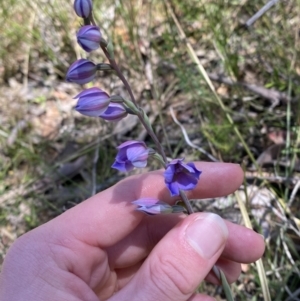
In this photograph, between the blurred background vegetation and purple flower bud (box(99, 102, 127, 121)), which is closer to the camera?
purple flower bud (box(99, 102, 127, 121))

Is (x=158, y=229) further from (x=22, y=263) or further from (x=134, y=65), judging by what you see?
(x=134, y=65)

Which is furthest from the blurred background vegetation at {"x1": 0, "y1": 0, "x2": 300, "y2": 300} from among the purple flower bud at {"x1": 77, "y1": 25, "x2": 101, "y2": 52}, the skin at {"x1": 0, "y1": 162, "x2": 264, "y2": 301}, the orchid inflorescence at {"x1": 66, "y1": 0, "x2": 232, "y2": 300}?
the purple flower bud at {"x1": 77, "y1": 25, "x2": 101, "y2": 52}

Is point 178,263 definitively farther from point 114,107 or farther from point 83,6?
point 83,6

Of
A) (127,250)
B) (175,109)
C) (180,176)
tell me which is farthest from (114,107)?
(175,109)

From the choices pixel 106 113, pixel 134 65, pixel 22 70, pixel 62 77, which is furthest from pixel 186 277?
pixel 22 70

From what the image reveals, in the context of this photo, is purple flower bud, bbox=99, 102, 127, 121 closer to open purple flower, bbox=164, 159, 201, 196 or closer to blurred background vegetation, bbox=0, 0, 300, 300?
open purple flower, bbox=164, 159, 201, 196

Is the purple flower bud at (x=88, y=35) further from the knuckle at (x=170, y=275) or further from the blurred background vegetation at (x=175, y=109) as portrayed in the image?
the blurred background vegetation at (x=175, y=109)

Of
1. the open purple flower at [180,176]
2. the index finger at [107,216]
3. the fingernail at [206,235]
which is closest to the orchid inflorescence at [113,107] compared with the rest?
the open purple flower at [180,176]
